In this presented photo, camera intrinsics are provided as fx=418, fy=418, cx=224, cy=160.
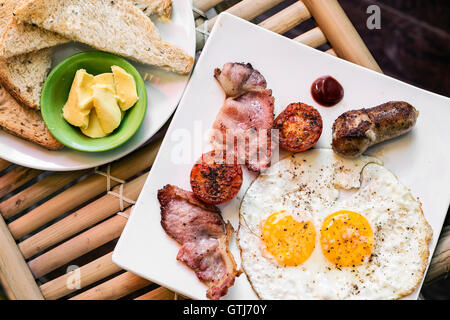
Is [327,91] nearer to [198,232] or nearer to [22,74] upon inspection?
[198,232]

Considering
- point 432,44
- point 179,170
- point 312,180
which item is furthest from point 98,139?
point 432,44

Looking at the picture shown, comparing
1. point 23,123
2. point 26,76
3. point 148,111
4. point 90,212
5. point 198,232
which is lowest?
point 198,232

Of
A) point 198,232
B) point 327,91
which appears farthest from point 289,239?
point 327,91

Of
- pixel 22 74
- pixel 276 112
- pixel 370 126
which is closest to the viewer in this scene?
pixel 370 126

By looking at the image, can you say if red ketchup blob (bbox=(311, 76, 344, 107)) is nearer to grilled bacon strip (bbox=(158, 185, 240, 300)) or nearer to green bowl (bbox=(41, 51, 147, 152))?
grilled bacon strip (bbox=(158, 185, 240, 300))

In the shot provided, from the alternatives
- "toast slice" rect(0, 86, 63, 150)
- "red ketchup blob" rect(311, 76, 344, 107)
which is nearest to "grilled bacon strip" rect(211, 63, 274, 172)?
"red ketchup blob" rect(311, 76, 344, 107)
